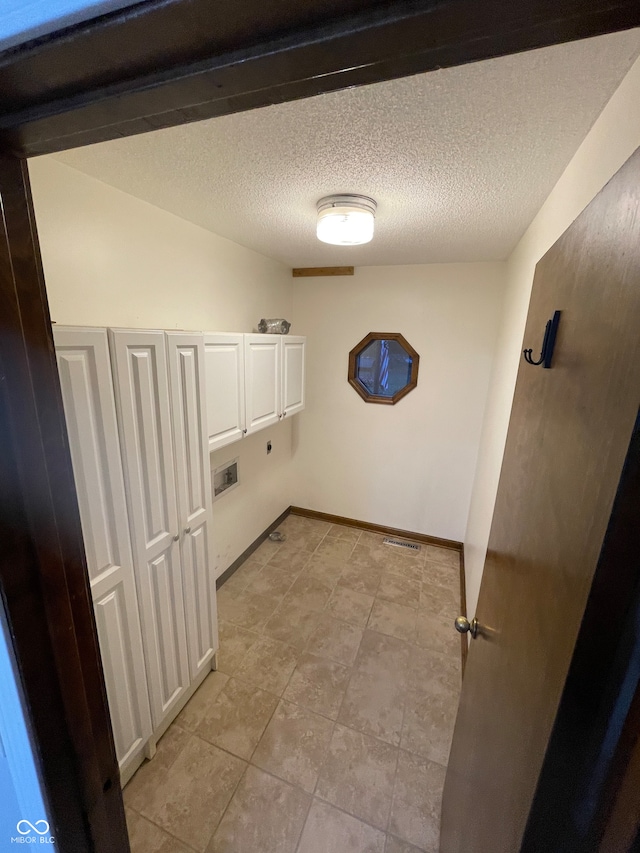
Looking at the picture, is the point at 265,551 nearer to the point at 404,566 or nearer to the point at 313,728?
the point at 404,566

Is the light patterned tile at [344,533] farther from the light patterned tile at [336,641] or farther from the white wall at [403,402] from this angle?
the light patterned tile at [336,641]

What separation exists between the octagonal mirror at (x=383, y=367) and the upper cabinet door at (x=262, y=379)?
0.89 metres

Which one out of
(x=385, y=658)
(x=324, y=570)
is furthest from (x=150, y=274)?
(x=385, y=658)

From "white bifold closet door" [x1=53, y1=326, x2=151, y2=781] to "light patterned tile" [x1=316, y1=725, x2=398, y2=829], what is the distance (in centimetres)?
83

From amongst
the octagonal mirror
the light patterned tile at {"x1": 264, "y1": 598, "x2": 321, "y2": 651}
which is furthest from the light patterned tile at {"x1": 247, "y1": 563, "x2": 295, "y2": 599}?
the octagonal mirror

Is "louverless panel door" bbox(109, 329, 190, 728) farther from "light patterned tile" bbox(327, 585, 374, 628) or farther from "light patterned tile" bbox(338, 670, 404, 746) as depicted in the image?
"light patterned tile" bbox(327, 585, 374, 628)

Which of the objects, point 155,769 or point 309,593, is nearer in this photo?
point 155,769

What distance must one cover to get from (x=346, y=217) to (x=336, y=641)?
7.71 ft

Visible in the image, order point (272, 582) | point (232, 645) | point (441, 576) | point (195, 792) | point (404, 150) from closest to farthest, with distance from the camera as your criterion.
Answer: point (404, 150), point (195, 792), point (232, 645), point (272, 582), point (441, 576)

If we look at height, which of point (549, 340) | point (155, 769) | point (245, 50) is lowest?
point (155, 769)

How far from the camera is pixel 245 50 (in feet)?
1.13

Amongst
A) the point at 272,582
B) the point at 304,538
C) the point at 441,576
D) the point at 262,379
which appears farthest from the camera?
the point at 304,538

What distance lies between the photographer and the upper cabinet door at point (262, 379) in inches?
80.8

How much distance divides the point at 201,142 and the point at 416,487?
277 centimetres
